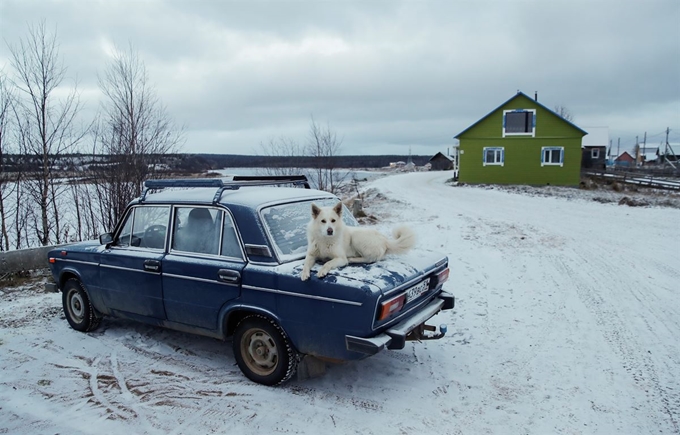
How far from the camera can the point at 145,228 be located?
527 centimetres

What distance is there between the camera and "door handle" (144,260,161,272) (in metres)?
4.77

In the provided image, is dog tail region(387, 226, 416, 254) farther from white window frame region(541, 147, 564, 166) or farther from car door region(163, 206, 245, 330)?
white window frame region(541, 147, 564, 166)

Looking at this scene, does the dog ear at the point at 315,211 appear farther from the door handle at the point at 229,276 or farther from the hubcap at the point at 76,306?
the hubcap at the point at 76,306

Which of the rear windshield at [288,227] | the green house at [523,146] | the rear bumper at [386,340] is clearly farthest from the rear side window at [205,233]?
the green house at [523,146]

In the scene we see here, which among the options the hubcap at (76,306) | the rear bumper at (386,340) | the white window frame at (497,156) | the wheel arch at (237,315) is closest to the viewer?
the rear bumper at (386,340)

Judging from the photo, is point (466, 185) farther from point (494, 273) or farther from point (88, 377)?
point (88, 377)

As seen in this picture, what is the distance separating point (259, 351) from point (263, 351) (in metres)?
0.05

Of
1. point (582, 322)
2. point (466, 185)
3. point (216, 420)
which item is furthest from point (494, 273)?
point (466, 185)

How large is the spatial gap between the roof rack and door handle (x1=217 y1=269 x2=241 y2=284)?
77cm

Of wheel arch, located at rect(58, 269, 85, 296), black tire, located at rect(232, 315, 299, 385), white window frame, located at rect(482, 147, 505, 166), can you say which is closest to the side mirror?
wheel arch, located at rect(58, 269, 85, 296)

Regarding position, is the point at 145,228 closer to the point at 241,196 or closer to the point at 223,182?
the point at 223,182

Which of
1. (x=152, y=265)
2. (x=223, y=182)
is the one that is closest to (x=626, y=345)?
(x=223, y=182)

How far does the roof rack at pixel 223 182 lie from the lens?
4.81 metres

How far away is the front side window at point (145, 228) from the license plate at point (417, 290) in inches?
110
